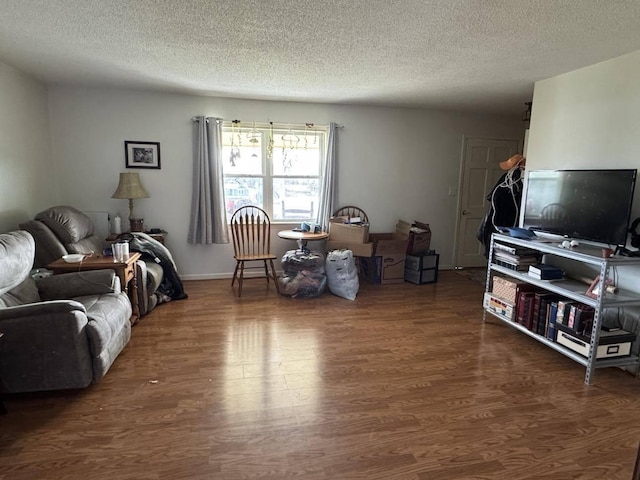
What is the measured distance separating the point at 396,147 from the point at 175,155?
288 cm

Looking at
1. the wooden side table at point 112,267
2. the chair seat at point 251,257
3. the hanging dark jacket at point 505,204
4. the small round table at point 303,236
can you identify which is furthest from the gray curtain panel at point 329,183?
the wooden side table at point 112,267

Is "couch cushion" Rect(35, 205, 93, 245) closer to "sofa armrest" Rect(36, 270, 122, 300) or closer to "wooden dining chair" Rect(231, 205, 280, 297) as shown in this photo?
"sofa armrest" Rect(36, 270, 122, 300)

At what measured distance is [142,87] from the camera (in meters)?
4.05

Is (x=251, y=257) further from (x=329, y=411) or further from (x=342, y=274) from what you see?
(x=329, y=411)

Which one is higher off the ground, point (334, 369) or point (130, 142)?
point (130, 142)

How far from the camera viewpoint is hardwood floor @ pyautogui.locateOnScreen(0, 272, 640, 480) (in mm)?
1715

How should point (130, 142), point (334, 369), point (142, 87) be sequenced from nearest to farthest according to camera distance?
point (334, 369)
point (142, 87)
point (130, 142)

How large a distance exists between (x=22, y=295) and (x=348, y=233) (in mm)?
3140

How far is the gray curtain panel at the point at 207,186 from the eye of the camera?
4.41 meters

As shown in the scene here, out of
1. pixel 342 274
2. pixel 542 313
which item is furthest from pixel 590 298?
pixel 342 274

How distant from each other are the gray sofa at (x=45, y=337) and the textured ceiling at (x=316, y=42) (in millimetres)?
1525

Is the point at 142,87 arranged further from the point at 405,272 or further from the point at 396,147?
the point at 405,272

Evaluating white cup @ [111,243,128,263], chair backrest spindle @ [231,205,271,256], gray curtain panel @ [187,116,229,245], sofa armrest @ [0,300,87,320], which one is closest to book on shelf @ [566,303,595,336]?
chair backrest spindle @ [231,205,271,256]

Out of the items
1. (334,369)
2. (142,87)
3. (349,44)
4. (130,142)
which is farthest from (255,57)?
(334,369)
